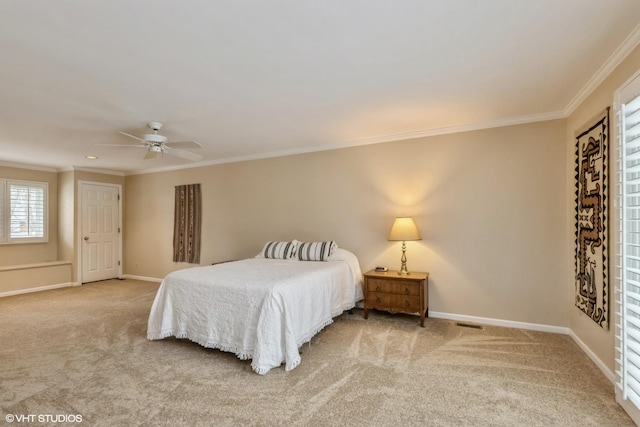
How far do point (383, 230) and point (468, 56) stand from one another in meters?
2.45

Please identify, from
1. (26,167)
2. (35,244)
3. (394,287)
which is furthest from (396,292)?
(26,167)

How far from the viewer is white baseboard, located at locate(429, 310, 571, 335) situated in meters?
3.34

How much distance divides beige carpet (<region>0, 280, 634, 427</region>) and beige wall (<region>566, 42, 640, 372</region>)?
0.61ft

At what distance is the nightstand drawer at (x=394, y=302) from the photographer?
3572mm

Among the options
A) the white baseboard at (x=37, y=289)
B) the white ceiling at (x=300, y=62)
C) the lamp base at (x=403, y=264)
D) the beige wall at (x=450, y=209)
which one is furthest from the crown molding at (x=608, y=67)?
the white baseboard at (x=37, y=289)

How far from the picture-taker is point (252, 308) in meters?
2.67

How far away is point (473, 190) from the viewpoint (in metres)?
3.72

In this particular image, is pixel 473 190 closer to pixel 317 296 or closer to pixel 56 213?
pixel 317 296

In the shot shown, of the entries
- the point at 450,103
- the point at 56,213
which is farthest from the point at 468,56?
the point at 56,213

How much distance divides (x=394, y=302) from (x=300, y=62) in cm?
279

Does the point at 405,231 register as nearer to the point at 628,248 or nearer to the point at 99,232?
the point at 628,248

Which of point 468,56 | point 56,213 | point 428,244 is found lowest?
point 428,244

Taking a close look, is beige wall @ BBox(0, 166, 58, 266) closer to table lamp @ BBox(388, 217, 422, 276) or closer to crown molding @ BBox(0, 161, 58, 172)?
crown molding @ BBox(0, 161, 58, 172)

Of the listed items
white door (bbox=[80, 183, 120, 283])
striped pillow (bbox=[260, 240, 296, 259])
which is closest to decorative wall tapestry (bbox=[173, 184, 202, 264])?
white door (bbox=[80, 183, 120, 283])
